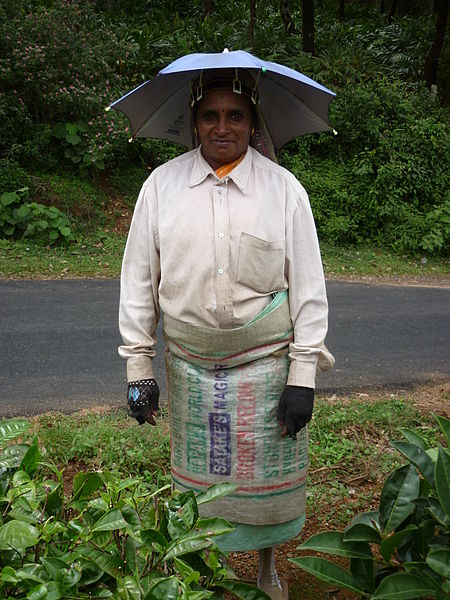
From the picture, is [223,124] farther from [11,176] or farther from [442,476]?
[11,176]

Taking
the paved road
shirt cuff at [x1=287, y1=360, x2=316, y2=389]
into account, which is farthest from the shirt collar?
the paved road

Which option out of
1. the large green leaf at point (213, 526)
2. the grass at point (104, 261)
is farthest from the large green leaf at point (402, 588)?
the grass at point (104, 261)

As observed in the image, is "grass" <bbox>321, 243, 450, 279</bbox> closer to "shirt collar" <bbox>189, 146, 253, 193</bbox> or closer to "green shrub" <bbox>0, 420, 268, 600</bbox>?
"shirt collar" <bbox>189, 146, 253, 193</bbox>

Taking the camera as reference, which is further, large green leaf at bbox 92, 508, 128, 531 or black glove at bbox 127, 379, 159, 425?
black glove at bbox 127, 379, 159, 425

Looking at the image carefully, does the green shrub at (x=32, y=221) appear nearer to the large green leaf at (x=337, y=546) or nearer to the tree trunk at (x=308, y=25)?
the tree trunk at (x=308, y=25)

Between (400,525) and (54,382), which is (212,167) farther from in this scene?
(54,382)

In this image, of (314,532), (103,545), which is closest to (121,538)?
(103,545)

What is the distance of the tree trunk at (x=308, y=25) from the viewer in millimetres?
14500

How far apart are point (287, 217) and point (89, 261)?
7.24m

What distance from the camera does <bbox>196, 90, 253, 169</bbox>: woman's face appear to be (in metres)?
2.51

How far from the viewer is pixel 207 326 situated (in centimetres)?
253

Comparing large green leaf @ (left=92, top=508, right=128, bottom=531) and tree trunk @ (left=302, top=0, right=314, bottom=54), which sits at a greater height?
tree trunk @ (left=302, top=0, right=314, bottom=54)

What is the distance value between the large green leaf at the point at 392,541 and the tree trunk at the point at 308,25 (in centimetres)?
1415

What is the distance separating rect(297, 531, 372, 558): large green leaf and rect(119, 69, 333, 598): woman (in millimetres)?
570
